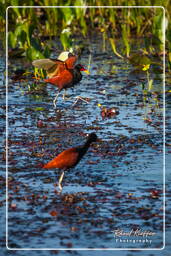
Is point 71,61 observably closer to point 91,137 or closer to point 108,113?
point 108,113

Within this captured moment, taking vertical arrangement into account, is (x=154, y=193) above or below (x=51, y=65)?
below

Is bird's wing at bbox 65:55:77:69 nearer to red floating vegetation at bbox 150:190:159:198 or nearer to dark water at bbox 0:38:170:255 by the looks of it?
dark water at bbox 0:38:170:255

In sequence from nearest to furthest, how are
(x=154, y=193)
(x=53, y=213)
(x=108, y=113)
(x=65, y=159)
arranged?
(x=53, y=213)
(x=65, y=159)
(x=154, y=193)
(x=108, y=113)

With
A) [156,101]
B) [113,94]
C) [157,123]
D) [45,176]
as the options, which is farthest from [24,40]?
[45,176]

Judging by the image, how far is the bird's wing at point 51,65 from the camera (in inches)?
436

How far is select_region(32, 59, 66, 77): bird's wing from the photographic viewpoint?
11.1 m

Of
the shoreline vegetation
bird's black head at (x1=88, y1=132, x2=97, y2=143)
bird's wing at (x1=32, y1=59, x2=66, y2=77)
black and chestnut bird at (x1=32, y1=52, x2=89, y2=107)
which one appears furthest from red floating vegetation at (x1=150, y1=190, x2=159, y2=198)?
the shoreline vegetation

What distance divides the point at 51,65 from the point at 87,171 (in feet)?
11.5

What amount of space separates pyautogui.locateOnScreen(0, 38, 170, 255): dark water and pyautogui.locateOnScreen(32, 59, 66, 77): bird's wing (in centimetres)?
58

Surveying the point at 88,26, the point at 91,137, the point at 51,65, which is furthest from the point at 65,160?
the point at 88,26

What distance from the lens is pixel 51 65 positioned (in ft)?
37.2

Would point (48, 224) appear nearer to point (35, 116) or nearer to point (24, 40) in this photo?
point (35, 116)

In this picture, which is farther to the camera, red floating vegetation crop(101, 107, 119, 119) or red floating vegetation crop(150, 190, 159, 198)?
red floating vegetation crop(101, 107, 119, 119)

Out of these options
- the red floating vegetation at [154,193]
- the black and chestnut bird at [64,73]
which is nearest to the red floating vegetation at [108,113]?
the black and chestnut bird at [64,73]
